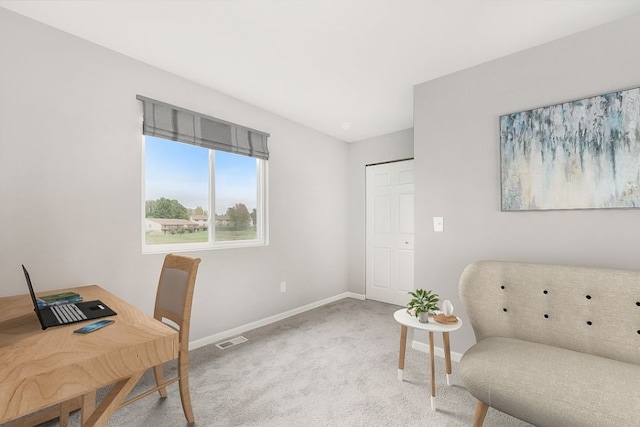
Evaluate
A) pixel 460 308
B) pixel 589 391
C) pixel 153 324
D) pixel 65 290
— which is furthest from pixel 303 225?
pixel 589 391

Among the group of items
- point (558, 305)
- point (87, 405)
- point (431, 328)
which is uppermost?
point (558, 305)

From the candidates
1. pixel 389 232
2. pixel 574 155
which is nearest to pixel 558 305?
pixel 574 155

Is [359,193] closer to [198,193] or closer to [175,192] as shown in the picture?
[198,193]

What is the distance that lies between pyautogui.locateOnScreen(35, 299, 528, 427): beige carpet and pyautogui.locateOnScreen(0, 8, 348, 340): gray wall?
0.62 meters

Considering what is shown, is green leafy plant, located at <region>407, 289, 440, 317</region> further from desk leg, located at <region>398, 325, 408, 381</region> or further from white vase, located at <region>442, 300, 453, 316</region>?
desk leg, located at <region>398, 325, 408, 381</region>

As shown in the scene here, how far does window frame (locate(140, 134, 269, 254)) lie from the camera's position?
2439mm

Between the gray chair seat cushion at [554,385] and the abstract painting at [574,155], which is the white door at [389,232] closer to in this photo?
the abstract painting at [574,155]

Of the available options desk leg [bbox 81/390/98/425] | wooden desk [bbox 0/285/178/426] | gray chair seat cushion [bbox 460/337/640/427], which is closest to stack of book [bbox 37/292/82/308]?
wooden desk [bbox 0/285/178/426]

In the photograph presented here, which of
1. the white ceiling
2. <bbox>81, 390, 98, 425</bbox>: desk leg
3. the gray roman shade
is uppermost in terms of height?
the white ceiling

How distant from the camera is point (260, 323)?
3209 millimetres

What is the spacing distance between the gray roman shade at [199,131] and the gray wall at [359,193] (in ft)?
5.56

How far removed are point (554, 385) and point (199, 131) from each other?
302 centimetres

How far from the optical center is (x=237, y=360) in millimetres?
2410

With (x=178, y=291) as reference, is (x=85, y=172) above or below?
above
